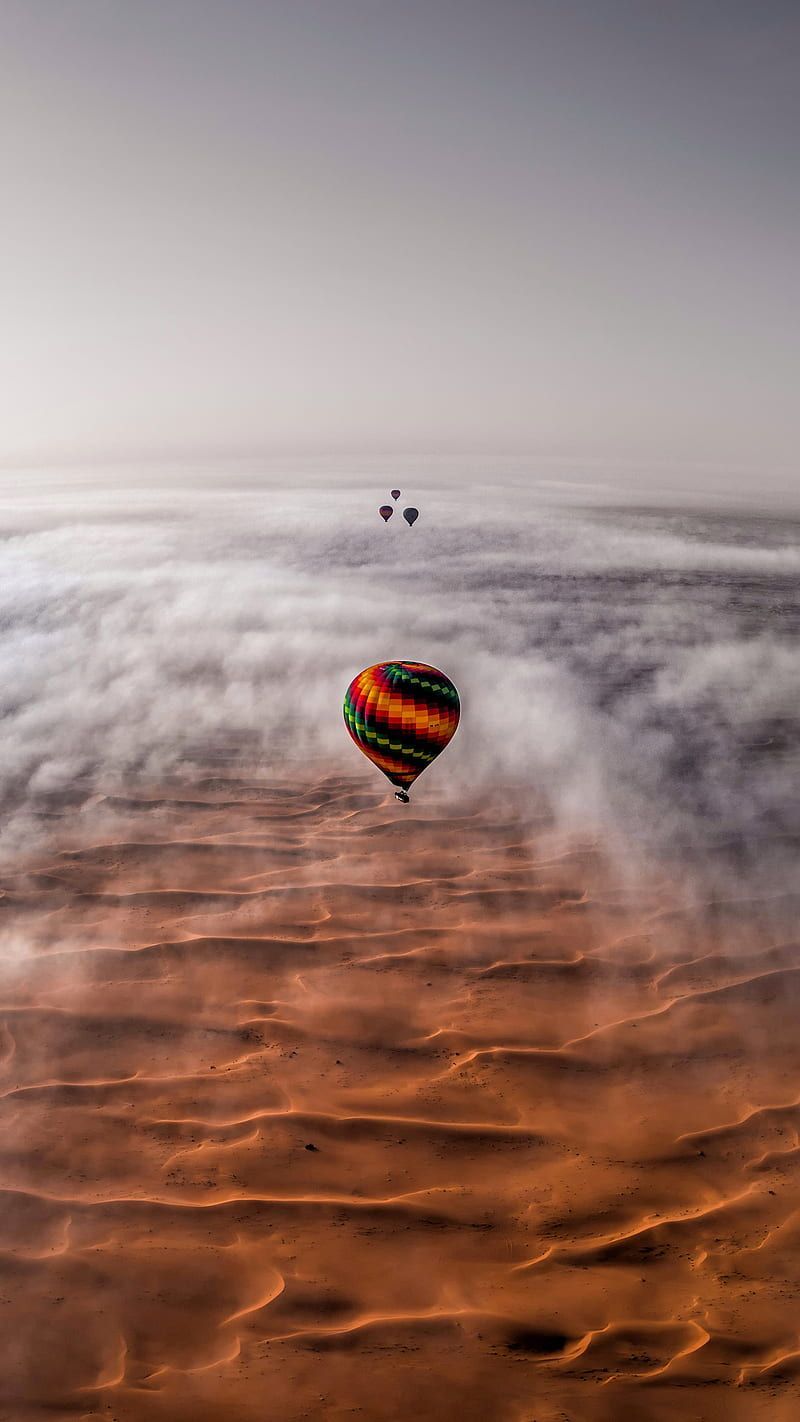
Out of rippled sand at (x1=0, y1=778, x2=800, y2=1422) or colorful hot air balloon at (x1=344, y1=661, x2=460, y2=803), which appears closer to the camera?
rippled sand at (x1=0, y1=778, x2=800, y2=1422)

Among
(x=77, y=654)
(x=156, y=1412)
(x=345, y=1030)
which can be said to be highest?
(x=77, y=654)

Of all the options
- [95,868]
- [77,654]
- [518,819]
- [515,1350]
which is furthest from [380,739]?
[77,654]

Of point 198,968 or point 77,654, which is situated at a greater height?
point 77,654

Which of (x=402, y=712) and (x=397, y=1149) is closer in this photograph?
(x=397, y=1149)

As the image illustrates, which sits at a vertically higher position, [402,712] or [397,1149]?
[402,712]

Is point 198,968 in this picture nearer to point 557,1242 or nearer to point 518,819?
point 557,1242
